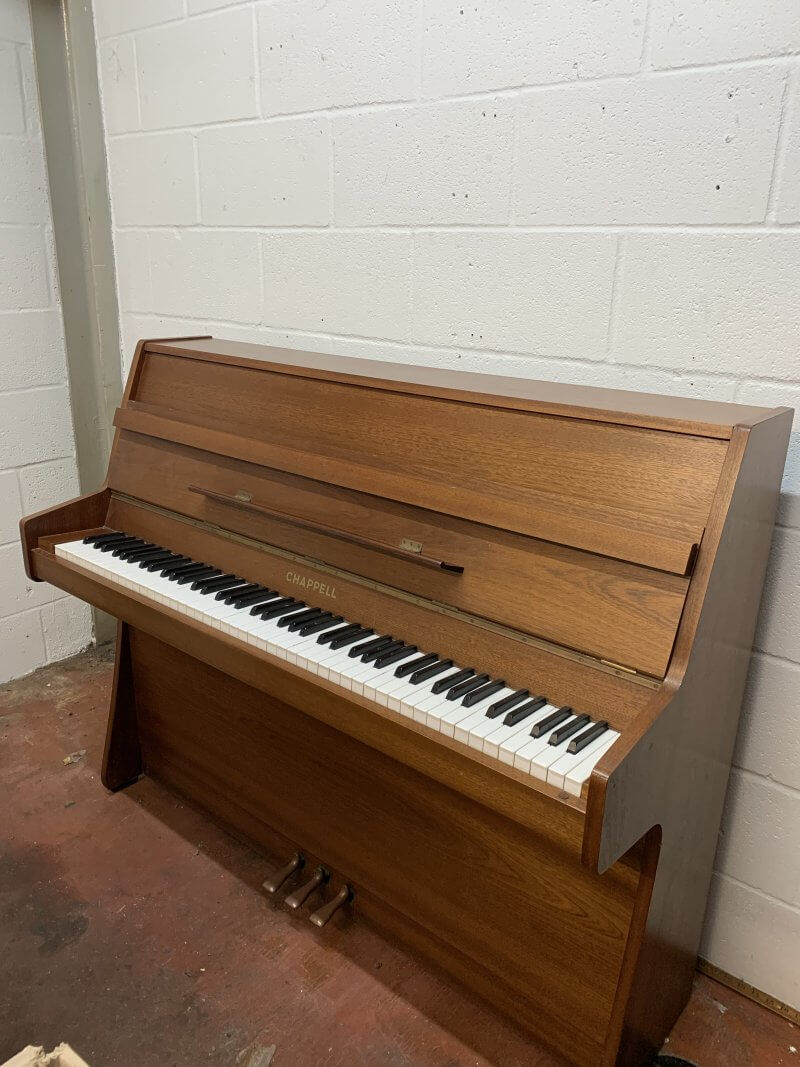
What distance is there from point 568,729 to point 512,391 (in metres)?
0.61

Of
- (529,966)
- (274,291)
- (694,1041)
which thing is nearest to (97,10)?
(274,291)

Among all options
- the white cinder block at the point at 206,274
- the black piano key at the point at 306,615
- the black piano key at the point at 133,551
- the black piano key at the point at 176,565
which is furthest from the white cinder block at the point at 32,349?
the black piano key at the point at 306,615

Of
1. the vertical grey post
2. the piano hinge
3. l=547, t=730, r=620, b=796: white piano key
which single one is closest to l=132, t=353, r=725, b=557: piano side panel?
the piano hinge

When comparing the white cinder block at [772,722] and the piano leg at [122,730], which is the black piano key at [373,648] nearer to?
the white cinder block at [772,722]

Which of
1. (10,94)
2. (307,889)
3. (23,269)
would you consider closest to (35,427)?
(23,269)

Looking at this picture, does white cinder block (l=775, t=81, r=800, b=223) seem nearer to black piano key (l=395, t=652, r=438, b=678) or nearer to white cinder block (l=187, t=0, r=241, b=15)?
black piano key (l=395, t=652, r=438, b=678)

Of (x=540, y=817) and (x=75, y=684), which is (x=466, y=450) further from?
(x=75, y=684)

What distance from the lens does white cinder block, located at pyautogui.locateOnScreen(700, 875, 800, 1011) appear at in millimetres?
1516

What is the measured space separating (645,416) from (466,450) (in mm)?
297

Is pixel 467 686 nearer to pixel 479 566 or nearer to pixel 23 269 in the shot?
pixel 479 566

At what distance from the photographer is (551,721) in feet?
3.60

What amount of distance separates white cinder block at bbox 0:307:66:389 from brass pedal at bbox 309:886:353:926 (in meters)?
1.76

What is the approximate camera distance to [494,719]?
111 cm

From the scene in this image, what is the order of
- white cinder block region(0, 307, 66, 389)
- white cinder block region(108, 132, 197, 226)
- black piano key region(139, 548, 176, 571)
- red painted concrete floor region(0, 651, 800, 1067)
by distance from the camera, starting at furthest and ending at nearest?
1. white cinder block region(0, 307, 66, 389)
2. white cinder block region(108, 132, 197, 226)
3. black piano key region(139, 548, 176, 571)
4. red painted concrete floor region(0, 651, 800, 1067)
